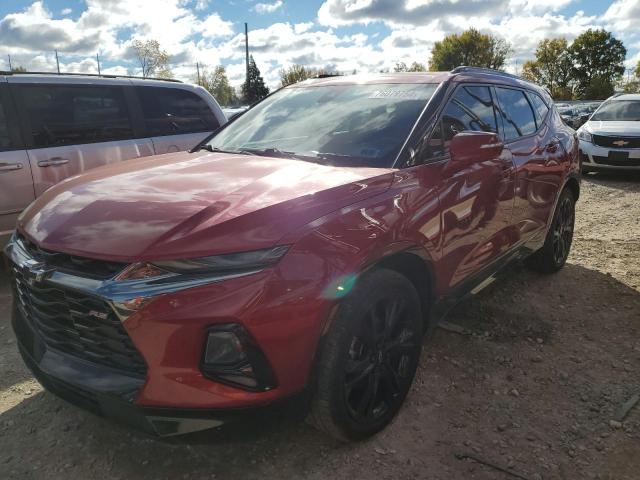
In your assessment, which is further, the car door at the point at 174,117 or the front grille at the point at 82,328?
the car door at the point at 174,117

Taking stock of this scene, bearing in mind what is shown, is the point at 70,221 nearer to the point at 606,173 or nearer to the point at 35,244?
the point at 35,244

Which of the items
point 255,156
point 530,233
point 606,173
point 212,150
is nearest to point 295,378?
point 255,156

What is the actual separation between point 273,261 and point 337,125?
4.26 feet

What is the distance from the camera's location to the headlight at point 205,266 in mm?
1836

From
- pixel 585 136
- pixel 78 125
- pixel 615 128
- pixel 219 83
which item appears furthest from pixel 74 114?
pixel 219 83

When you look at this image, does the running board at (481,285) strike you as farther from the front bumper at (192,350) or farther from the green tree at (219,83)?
the green tree at (219,83)

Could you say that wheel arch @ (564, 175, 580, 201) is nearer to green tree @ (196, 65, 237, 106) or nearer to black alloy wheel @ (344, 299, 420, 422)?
black alloy wheel @ (344, 299, 420, 422)

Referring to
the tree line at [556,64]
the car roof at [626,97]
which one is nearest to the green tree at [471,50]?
the tree line at [556,64]

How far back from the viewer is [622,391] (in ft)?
9.70

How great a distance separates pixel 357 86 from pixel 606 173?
28.6 feet

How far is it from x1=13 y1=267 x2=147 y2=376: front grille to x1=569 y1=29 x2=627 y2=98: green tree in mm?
71028

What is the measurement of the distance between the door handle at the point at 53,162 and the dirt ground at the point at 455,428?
4.78ft

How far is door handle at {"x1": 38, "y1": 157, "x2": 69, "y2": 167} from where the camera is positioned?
4.55 m

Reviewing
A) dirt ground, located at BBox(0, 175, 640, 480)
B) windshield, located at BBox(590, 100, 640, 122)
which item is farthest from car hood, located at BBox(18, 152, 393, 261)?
windshield, located at BBox(590, 100, 640, 122)
